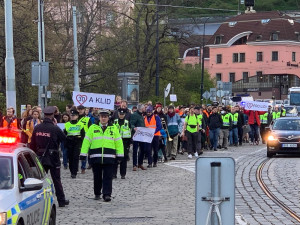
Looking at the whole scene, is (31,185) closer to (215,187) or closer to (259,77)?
(215,187)

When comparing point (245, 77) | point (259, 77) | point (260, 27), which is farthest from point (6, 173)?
point (245, 77)

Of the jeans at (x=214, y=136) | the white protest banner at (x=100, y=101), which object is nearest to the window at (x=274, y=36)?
the jeans at (x=214, y=136)

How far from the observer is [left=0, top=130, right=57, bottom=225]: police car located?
28.6 ft

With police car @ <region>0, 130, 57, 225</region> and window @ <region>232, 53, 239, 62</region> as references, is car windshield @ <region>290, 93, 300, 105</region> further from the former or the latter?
police car @ <region>0, 130, 57, 225</region>

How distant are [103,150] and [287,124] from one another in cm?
1654

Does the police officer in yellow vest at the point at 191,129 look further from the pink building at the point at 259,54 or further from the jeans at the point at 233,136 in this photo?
the pink building at the point at 259,54

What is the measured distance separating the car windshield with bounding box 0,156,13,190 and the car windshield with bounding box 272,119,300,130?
22151mm

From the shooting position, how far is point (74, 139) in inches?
844

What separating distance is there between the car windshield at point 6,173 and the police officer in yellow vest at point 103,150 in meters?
5.88

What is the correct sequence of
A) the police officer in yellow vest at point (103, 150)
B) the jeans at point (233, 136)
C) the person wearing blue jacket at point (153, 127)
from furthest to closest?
1. the jeans at point (233, 136)
2. the person wearing blue jacket at point (153, 127)
3. the police officer in yellow vest at point (103, 150)

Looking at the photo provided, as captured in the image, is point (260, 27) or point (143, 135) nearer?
point (143, 135)

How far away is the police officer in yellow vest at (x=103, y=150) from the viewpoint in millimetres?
15633

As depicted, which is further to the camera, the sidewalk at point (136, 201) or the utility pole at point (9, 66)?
the utility pole at point (9, 66)

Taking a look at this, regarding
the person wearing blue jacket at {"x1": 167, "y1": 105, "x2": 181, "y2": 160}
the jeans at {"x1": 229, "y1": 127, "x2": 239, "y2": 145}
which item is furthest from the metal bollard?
the jeans at {"x1": 229, "y1": 127, "x2": 239, "y2": 145}
